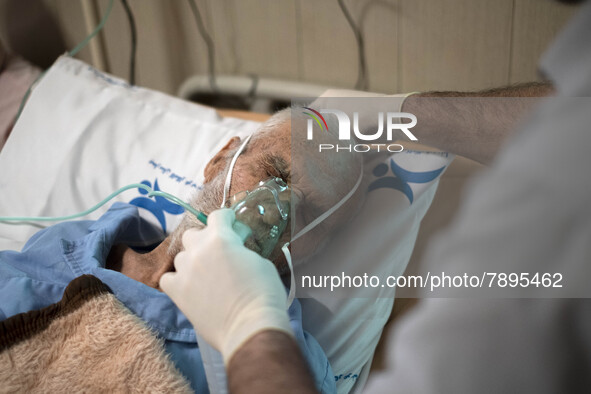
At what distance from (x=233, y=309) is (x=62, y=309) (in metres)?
0.49

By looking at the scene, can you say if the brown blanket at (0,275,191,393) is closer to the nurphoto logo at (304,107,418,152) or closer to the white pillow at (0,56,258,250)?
the white pillow at (0,56,258,250)

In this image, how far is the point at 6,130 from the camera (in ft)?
5.44

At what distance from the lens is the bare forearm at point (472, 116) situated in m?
1.16

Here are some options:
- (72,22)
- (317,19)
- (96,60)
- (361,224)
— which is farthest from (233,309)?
(72,22)

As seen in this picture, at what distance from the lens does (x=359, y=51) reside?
1603 millimetres

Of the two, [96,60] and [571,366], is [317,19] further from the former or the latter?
[571,366]

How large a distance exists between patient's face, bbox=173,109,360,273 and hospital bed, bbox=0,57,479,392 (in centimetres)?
12

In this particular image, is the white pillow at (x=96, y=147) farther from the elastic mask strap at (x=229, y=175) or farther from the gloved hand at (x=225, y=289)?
the gloved hand at (x=225, y=289)

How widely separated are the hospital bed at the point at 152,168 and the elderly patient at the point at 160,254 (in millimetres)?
126

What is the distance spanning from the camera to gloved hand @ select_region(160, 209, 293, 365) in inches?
25.2

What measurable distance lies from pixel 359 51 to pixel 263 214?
879 millimetres

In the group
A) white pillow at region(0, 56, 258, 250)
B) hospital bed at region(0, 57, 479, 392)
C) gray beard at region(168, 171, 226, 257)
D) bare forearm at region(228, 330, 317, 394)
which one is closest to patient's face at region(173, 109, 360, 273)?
gray beard at region(168, 171, 226, 257)

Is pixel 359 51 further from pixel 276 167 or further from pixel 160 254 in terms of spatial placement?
pixel 160 254

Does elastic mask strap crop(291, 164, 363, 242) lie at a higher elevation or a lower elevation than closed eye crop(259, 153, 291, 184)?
lower
